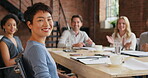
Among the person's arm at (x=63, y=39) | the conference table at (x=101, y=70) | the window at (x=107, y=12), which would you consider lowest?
the conference table at (x=101, y=70)

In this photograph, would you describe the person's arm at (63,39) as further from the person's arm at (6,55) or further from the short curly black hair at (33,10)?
the short curly black hair at (33,10)

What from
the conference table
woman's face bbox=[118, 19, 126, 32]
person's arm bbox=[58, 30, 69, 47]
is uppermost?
woman's face bbox=[118, 19, 126, 32]

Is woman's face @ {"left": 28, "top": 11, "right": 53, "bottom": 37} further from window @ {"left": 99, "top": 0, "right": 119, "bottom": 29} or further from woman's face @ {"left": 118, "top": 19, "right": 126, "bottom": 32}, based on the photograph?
window @ {"left": 99, "top": 0, "right": 119, "bottom": 29}

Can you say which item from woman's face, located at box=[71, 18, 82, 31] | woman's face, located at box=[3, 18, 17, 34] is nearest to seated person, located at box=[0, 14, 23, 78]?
woman's face, located at box=[3, 18, 17, 34]

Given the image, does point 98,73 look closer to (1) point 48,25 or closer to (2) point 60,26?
(1) point 48,25

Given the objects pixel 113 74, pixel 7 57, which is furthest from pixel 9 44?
pixel 113 74

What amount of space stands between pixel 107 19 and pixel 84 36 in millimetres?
3065

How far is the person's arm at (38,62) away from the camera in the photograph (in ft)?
3.46

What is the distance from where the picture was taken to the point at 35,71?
1056 mm

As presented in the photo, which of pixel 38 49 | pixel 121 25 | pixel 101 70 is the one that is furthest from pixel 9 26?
pixel 121 25

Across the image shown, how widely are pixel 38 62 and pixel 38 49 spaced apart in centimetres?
8

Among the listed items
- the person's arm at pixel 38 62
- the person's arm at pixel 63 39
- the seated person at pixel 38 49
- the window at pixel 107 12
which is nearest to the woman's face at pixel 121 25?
the person's arm at pixel 63 39

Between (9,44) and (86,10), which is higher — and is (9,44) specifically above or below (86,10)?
below

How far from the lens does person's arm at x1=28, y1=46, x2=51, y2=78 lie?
1.05 m
